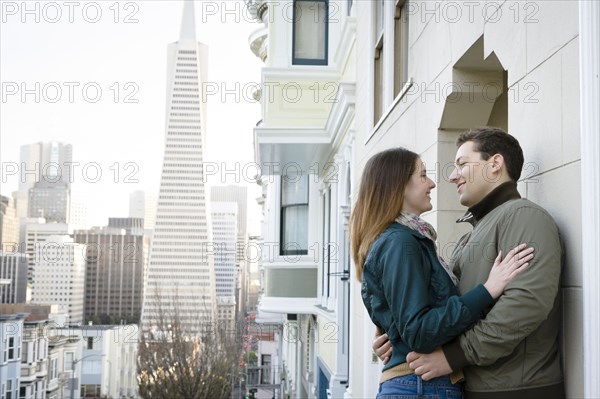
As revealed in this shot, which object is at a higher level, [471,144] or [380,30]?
[380,30]

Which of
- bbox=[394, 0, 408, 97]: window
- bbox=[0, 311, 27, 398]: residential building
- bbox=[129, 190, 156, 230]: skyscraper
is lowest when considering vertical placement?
bbox=[0, 311, 27, 398]: residential building

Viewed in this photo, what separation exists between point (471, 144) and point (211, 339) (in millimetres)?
31883

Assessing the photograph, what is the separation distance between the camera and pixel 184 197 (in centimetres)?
16300

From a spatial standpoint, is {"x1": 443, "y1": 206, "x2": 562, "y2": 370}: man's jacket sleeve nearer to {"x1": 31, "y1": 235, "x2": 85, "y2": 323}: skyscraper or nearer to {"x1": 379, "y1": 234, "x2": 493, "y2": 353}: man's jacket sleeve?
{"x1": 379, "y1": 234, "x2": 493, "y2": 353}: man's jacket sleeve

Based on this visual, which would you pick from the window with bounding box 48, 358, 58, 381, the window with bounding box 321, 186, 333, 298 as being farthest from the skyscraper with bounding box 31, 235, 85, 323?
the window with bounding box 321, 186, 333, 298

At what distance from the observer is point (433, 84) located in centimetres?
497

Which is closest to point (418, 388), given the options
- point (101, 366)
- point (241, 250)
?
point (241, 250)

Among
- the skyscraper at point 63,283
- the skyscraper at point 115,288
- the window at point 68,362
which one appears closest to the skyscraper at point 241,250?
the skyscraper at point 63,283

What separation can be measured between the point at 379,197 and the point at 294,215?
11.2m

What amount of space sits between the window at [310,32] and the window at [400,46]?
5815mm

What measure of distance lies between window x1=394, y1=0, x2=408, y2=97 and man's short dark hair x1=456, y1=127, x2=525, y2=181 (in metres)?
3.30

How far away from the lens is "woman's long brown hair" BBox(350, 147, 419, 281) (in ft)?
9.29

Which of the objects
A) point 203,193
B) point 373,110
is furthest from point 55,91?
point 203,193

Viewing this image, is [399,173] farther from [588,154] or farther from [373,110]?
[373,110]
